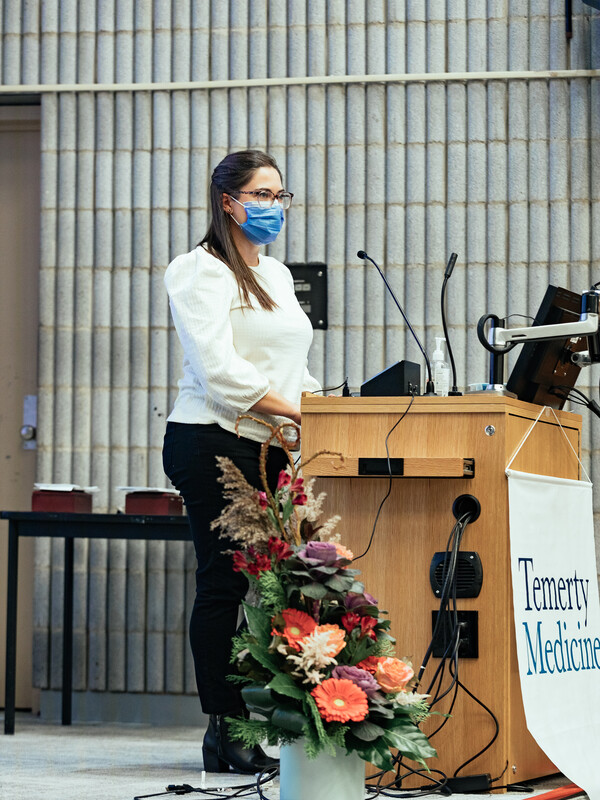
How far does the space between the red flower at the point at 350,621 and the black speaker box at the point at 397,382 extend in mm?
603

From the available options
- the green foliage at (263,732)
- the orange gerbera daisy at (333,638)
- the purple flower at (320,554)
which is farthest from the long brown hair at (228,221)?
the green foliage at (263,732)

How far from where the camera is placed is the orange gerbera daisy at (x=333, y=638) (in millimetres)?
1933

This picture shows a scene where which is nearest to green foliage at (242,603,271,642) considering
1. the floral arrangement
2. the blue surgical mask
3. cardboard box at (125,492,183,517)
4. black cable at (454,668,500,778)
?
the floral arrangement

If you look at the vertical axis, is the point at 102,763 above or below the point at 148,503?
below

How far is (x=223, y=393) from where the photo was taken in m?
2.54

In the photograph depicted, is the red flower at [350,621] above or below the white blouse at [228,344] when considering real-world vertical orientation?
below

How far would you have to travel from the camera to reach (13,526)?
3605 mm

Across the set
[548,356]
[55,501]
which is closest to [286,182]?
[55,501]

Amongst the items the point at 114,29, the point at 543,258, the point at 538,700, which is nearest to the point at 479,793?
the point at 538,700

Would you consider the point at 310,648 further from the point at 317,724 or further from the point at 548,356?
the point at 548,356

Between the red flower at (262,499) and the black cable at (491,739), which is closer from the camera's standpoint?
the red flower at (262,499)

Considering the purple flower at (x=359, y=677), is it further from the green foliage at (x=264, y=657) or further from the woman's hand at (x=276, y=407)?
the woman's hand at (x=276, y=407)

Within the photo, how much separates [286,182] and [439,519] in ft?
6.53

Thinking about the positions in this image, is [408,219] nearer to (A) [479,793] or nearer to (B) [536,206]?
(B) [536,206]
